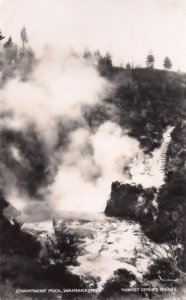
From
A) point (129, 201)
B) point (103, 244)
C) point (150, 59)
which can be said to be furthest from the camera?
point (150, 59)

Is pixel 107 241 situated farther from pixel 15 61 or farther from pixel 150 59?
pixel 15 61

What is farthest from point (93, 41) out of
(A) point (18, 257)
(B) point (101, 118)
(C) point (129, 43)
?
(A) point (18, 257)

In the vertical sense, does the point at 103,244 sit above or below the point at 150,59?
below

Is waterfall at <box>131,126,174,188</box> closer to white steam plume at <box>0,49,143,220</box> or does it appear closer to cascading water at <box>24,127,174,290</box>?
cascading water at <box>24,127,174,290</box>

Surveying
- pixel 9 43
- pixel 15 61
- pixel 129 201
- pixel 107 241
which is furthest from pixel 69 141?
pixel 15 61

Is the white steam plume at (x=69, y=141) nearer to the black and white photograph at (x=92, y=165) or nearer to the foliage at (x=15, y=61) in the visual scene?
the black and white photograph at (x=92, y=165)

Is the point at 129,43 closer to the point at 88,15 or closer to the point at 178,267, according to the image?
the point at 88,15

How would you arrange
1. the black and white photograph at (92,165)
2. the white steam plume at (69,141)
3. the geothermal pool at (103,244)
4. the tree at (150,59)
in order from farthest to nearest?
the tree at (150,59), the white steam plume at (69,141), the geothermal pool at (103,244), the black and white photograph at (92,165)

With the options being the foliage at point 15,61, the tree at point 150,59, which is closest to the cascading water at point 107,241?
the tree at point 150,59
